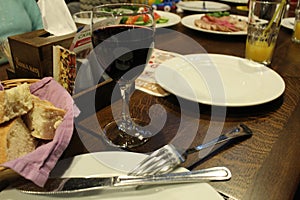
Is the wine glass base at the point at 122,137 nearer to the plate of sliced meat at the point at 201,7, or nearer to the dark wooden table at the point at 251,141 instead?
the dark wooden table at the point at 251,141

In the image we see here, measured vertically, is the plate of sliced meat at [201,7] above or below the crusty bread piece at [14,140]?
below

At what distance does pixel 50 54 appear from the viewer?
678mm

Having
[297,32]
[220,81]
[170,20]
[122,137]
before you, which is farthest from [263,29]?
[122,137]

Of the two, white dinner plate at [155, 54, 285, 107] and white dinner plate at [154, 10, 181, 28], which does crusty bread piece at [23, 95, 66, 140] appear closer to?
white dinner plate at [155, 54, 285, 107]

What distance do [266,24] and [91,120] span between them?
763 millimetres

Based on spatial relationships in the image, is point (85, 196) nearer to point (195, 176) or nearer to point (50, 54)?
point (195, 176)

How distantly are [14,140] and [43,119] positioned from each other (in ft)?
0.18

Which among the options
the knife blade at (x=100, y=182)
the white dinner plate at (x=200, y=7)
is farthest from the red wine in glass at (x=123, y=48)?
the white dinner plate at (x=200, y=7)

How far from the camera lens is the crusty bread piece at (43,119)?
0.48 metres

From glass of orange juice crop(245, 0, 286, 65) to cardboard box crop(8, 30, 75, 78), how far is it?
2.01ft

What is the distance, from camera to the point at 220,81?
832 millimetres

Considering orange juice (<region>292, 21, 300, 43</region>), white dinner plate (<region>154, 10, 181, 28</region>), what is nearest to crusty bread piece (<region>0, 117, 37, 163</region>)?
white dinner plate (<region>154, 10, 181, 28</region>)

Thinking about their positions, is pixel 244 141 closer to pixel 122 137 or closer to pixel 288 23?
pixel 122 137

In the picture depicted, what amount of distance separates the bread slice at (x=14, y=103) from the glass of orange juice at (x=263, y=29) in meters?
0.78
